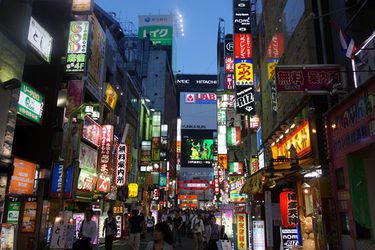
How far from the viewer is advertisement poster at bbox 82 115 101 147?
21.0m

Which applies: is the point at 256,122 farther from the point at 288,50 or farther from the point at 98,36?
the point at 98,36

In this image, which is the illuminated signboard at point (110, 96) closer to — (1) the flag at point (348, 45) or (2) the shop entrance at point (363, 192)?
(1) the flag at point (348, 45)

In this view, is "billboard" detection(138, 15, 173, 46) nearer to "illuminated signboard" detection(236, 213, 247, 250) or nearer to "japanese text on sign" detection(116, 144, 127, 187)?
"japanese text on sign" detection(116, 144, 127, 187)

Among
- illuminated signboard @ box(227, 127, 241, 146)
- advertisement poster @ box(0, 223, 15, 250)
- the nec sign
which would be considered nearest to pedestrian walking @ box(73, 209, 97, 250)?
advertisement poster @ box(0, 223, 15, 250)

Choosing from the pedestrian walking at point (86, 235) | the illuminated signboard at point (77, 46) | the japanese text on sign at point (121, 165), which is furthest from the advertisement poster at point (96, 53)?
the pedestrian walking at point (86, 235)

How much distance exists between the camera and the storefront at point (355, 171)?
7.85 meters

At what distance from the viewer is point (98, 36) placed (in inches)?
888

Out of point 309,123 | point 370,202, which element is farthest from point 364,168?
point 309,123

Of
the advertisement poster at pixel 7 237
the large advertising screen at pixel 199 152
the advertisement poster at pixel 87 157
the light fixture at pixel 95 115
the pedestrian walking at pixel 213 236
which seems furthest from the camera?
the large advertising screen at pixel 199 152

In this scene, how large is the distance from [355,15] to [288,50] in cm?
523

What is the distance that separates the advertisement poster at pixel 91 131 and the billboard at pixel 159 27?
75.8 meters

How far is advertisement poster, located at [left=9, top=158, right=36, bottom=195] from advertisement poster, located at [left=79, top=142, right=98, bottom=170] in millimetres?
5661

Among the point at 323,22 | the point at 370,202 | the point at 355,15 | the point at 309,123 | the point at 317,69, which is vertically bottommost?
the point at 370,202

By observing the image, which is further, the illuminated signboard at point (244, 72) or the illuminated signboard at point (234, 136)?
the illuminated signboard at point (234, 136)
